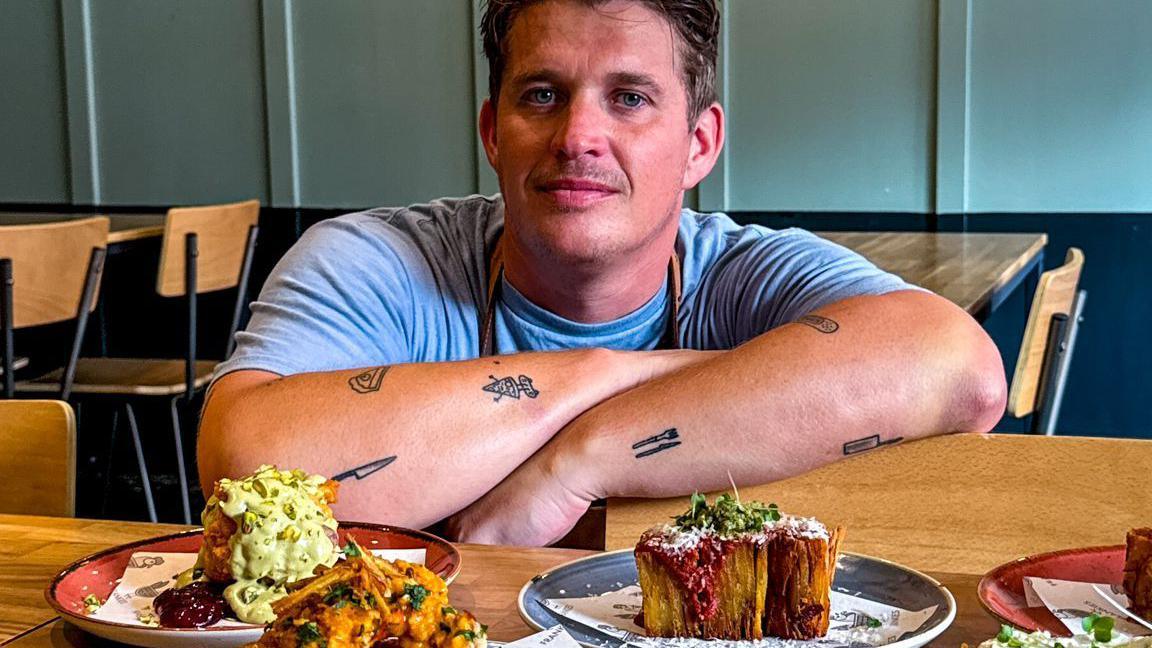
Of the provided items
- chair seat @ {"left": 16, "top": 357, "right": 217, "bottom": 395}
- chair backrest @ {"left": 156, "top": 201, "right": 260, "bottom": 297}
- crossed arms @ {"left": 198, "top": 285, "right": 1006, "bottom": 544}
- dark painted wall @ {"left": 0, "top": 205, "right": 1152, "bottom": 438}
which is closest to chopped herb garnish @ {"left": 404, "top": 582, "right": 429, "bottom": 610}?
crossed arms @ {"left": 198, "top": 285, "right": 1006, "bottom": 544}

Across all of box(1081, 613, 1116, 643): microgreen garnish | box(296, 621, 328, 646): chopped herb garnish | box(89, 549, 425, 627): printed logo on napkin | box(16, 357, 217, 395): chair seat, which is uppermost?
box(296, 621, 328, 646): chopped herb garnish

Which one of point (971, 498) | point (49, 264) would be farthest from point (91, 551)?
point (49, 264)

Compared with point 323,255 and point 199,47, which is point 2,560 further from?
point 199,47

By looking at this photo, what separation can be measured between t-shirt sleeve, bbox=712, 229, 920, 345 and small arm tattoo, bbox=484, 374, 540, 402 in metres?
0.43

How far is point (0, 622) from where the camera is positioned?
1194mm

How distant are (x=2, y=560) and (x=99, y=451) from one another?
16.4ft

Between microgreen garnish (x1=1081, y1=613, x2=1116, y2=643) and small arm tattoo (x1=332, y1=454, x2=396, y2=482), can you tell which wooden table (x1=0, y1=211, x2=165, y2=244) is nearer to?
small arm tattoo (x1=332, y1=454, x2=396, y2=482)

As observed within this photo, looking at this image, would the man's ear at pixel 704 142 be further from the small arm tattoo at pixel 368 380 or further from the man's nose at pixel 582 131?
the small arm tattoo at pixel 368 380

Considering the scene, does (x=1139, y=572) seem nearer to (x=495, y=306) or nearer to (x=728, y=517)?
(x=728, y=517)

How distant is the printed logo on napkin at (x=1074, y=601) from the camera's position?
41.2 inches

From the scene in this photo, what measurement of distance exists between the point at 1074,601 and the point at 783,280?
2.83ft

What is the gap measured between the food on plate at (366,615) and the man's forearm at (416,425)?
0.74 meters

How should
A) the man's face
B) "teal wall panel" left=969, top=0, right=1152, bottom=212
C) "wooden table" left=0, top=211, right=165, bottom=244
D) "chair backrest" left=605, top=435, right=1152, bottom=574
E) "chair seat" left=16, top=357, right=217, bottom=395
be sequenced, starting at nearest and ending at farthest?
"chair backrest" left=605, top=435, right=1152, bottom=574
the man's face
"chair seat" left=16, top=357, right=217, bottom=395
"wooden table" left=0, top=211, right=165, bottom=244
"teal wall panel" left=969, top=0, right=1152, bottom=212

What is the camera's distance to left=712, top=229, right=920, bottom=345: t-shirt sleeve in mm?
1839
